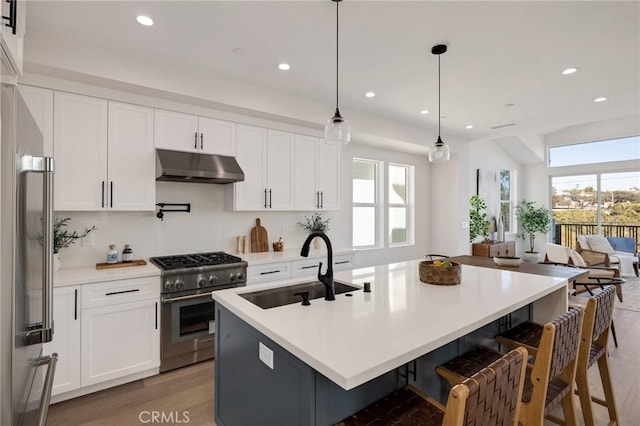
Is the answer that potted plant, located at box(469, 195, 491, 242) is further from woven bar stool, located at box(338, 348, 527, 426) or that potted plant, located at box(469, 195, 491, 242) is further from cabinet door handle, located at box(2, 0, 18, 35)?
cabinet door handle, located at box(2, 0, 18, 35)

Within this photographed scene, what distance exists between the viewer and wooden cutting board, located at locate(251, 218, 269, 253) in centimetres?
387

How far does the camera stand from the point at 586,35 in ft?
8.07

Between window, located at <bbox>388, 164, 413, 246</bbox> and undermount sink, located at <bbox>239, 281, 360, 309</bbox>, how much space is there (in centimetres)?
366

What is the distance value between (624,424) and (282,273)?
2.87 meters

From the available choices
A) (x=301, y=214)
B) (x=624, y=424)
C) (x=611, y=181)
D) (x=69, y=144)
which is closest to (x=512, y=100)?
(x=301, y=214)

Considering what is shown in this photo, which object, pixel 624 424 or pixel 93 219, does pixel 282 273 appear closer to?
pixel 93 219

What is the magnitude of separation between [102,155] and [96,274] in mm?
979

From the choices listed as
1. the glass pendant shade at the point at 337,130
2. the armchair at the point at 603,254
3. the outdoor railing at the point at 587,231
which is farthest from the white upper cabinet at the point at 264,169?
the outdoor railing at the point at 587,231

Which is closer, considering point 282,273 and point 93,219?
point 93,219

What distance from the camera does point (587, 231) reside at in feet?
25.2

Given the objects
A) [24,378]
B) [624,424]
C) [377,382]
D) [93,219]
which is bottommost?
[624,424]

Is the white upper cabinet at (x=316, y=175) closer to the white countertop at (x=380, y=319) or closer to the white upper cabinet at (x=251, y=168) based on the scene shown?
the white upper cabinet at (x=251, y=168)

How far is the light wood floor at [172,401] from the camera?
2.20m

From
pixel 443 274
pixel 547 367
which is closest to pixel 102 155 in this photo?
pixel 443 274
